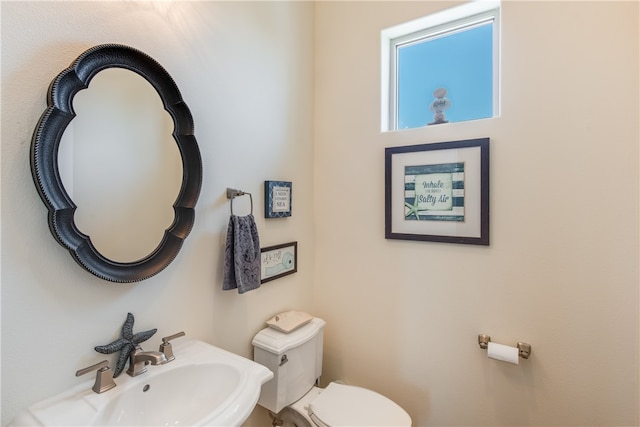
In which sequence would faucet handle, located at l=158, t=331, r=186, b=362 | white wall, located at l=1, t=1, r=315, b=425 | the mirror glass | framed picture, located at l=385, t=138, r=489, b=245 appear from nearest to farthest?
white wall, located at l=1, t=1, r=315, b=425
the mirror glass
faucet handle, located at l=158, t=331, r=186, b=362
framed picture, located at l=385, t=138, r=489, b=245

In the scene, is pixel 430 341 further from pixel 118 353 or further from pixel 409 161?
pixel 118 353

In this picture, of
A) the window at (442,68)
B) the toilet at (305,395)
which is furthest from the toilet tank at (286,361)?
the window at (442,68)

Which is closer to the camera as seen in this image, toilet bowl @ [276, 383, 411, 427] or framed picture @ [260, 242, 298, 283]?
toilet bowl @ [276, 383, 411, 427]

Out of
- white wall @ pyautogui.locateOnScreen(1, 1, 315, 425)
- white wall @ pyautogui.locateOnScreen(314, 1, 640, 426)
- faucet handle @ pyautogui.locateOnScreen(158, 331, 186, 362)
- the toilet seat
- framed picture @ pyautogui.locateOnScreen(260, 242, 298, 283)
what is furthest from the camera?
framed picture @ pyautogui.locateOnScreen(260, 242, 298, 283)

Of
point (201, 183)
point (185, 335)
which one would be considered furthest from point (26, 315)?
point (201, 183)

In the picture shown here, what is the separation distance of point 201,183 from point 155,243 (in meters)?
0.28

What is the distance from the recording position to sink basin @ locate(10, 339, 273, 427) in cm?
79

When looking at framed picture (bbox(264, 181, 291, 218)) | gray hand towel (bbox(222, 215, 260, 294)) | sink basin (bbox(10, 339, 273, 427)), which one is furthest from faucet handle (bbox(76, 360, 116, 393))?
framed picture (bbox(264, 181, 291, 218))

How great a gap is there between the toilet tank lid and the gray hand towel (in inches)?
11.1

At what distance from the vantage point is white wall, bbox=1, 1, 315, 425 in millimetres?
781

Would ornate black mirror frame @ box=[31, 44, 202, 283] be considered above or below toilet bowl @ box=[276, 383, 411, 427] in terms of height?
above

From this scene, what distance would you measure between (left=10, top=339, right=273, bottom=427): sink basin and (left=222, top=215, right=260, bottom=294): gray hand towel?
0.87 ft

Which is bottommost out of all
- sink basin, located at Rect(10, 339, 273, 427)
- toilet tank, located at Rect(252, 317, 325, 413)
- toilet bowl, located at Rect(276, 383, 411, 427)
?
toilet bowl, located at Rect(276, 383, 411, 427)

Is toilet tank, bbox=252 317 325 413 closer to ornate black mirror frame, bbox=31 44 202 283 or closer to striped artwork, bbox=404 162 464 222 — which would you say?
ornate black mirror frame, bbox=31 44 202 283
